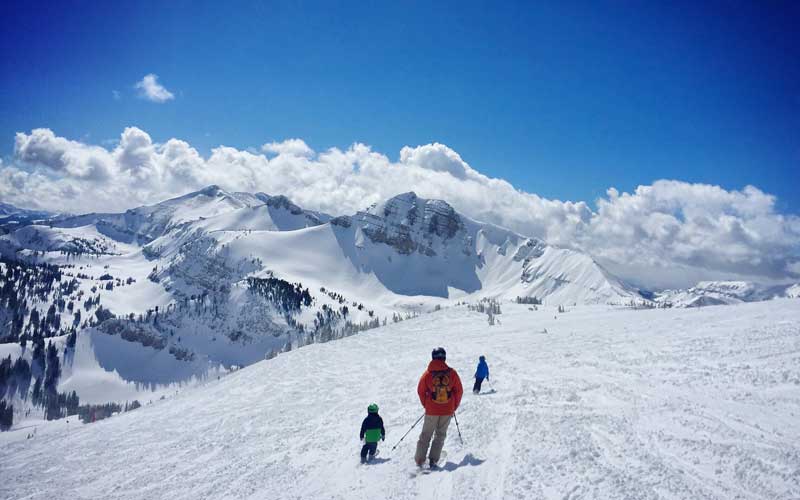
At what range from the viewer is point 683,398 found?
1397 centimetres

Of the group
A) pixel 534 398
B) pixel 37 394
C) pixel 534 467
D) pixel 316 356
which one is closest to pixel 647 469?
pixel 534 467

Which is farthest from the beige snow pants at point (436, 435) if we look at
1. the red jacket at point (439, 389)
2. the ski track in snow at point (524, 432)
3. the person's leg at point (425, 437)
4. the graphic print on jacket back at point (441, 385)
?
the graphic print on jacket back at point (441, 385)

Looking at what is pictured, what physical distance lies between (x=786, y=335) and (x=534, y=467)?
14945mm

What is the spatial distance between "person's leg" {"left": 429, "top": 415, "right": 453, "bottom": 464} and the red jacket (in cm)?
27

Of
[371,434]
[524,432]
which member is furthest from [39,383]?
[524,432]

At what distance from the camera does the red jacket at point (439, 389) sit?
1190 centimetres

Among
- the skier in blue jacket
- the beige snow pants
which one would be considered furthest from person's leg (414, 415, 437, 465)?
the skier in blue jacket

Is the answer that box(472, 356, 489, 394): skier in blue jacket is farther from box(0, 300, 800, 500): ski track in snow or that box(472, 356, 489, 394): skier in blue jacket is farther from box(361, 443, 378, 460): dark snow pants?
box(361, 443, 378, 460): dark snow pants

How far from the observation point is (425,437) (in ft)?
39.2

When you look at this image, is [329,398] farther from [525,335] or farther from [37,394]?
[37,394]

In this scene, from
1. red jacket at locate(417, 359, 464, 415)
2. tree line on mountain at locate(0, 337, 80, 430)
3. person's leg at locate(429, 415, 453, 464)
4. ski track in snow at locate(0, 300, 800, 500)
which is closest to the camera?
ski track in snow at locate(0, 300, 800, 500)

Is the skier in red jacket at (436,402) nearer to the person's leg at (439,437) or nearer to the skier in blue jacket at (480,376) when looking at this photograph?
the person's leg at (439,437)

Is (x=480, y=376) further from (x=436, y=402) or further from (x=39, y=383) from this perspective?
(x=39, y=383)

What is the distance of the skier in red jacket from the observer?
11.8 meters
